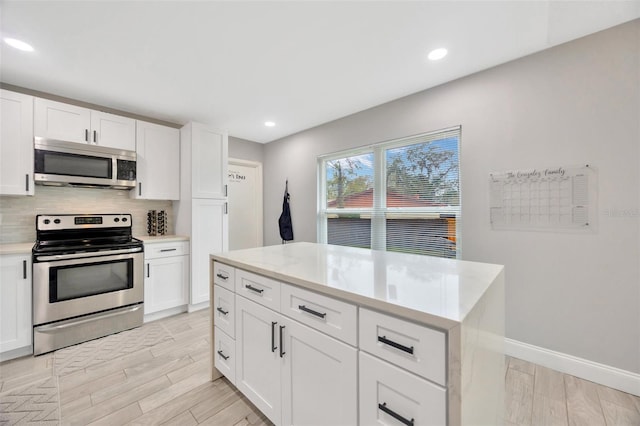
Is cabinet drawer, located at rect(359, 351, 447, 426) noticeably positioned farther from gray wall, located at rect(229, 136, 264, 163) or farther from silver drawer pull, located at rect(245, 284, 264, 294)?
gray wall, located at rect(229, 136, 264, 163)

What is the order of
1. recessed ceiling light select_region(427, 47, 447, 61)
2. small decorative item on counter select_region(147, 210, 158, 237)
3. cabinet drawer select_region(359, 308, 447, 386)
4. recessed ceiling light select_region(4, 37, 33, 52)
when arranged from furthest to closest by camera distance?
small decorative item on counter select_region(147, 210, 158, 237)
recessed ceiling light select_region(427, 47, 447, 61)
recessed ceiling light select_region(4, 37, 33, 52)
cabinet drawer select_region(359, 308, 447, 386)

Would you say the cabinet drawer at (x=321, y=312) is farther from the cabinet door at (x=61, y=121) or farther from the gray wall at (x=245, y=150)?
the gray wall at (x=245, y=150)

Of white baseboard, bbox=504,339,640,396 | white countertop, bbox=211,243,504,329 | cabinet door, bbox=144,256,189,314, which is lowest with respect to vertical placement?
white baseboard, bbox=504,339,640,396

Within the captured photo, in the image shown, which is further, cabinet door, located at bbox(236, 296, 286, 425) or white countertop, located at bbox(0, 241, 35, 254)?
white countertop, located at bbox(0, 241, 35, 254)

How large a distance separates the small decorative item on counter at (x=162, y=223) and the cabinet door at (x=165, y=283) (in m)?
0.52

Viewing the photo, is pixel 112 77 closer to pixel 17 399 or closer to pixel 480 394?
pixel 17 399

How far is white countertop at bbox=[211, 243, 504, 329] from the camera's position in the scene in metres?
0.83

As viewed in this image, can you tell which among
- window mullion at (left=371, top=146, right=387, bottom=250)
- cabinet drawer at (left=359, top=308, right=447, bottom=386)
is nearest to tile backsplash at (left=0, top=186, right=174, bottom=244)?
window mullion at (left=371, top=146, right=387, bottom=250)

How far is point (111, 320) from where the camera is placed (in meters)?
2.64

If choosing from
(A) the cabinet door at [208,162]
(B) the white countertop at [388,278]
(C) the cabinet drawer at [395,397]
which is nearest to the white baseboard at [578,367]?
(B) the white countertop at [388,278]

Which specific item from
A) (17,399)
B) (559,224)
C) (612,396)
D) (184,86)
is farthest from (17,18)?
(612,396)

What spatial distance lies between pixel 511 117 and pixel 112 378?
3.75 meters

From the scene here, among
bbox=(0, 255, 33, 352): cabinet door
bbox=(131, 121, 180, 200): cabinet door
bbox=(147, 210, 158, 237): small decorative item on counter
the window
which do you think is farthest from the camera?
bbox=(147, 210, 158, 237): small decorative item on counter

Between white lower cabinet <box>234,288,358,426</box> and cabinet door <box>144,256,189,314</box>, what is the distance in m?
1.88
